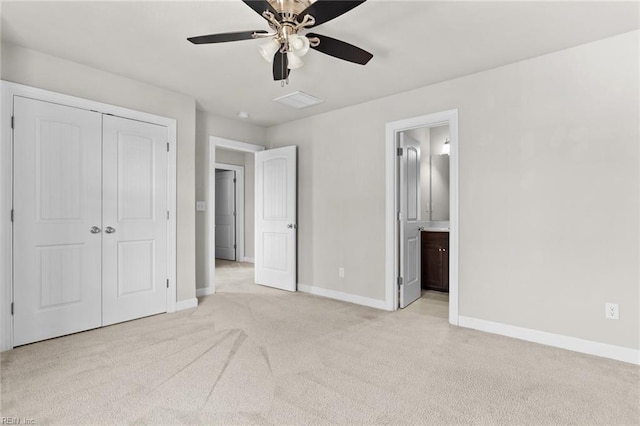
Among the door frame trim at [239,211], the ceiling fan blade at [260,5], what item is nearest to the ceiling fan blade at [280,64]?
the ceiling fan blade at [260,5]

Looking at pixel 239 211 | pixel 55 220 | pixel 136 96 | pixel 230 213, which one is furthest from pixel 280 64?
pixel 230 213

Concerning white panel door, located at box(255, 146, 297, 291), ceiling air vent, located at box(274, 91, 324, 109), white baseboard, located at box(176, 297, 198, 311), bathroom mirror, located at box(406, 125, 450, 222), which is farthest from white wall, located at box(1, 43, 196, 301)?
bathroom mirror, located at box(406, 125, 450, 222)

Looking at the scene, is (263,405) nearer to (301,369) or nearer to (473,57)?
(301,369)

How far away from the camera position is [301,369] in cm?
243

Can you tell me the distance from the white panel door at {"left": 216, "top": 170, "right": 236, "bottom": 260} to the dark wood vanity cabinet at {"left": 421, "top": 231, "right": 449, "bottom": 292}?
453 cm

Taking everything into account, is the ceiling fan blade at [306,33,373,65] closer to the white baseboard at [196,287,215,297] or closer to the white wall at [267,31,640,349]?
the white wall at [267,31,640,349]

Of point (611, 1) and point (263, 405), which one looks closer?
point (263, 405)

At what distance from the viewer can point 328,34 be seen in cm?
259

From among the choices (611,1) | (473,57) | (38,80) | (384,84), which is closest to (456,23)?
(473,57)

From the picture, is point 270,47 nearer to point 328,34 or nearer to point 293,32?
point 293,32

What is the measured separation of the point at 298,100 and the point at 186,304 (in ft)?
8.83

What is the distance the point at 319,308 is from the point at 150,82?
305cm

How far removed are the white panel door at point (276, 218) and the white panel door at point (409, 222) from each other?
61.1 inches

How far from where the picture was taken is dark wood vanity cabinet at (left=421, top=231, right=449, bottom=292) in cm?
482
